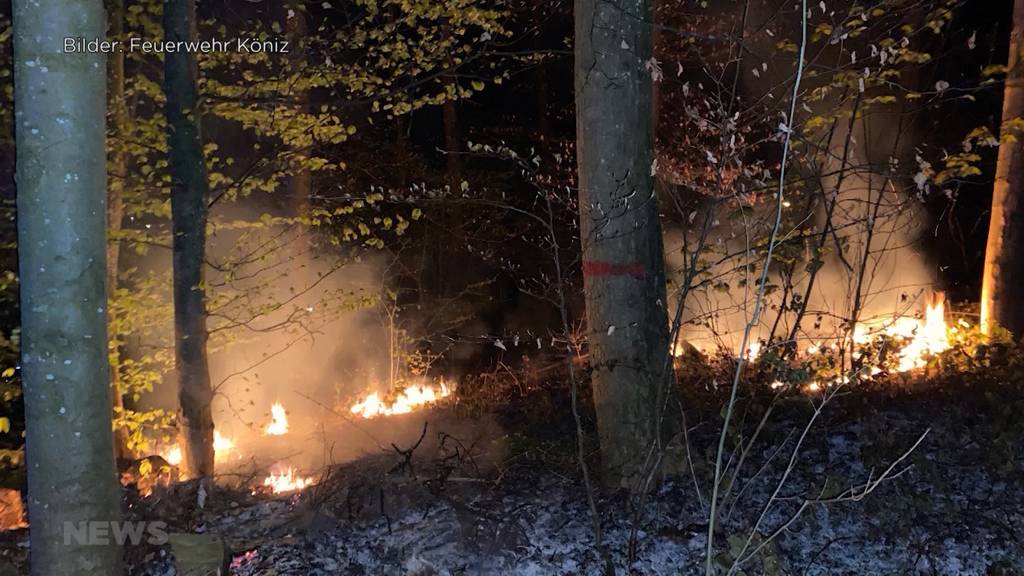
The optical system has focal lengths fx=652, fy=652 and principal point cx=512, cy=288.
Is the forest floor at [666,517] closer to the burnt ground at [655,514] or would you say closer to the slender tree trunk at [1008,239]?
the burnt ground at [655,514]

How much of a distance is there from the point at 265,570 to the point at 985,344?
24.1 ft

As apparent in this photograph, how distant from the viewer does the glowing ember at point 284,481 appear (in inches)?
226

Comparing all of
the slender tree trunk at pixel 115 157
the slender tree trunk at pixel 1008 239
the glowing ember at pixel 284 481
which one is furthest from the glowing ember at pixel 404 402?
the slender tree trunk at pixel 1008 239

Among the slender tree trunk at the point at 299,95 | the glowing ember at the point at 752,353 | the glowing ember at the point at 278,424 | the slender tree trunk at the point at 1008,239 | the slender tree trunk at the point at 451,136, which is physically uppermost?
the slender tree trunk at the point at 451,136

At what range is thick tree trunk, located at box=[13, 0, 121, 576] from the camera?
284 cm

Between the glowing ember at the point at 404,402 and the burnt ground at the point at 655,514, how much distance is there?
4.62 meters

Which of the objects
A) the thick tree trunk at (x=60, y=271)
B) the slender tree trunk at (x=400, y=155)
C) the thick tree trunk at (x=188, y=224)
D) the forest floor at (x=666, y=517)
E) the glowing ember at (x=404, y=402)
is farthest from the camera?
the slender tree trunk at (x=400, y=155)

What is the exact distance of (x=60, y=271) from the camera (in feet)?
9.35

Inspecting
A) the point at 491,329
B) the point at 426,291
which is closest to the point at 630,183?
the point at 426,291

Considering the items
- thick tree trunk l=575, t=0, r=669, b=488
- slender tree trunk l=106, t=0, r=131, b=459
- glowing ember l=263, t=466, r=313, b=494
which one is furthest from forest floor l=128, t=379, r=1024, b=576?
slender tree trunk l=106, t=0, r=131, b=459

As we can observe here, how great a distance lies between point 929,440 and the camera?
506cm

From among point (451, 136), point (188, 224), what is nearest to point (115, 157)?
point (188, 224)

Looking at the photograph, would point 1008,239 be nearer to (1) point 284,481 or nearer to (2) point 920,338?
(2) point 920,338

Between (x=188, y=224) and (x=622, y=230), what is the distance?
13.8 ft
